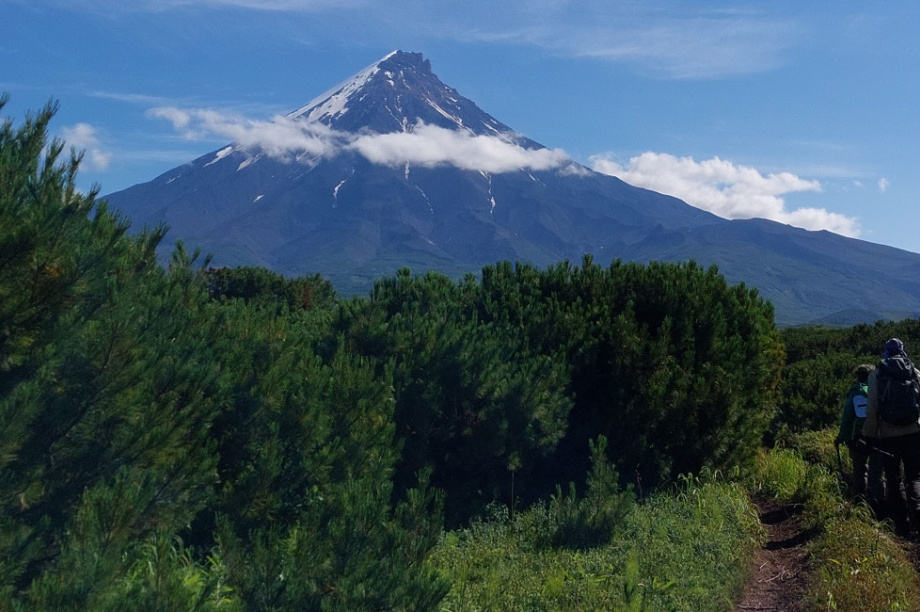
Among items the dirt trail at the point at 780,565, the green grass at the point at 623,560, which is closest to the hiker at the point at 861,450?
the dirt trail at the point at 780,565

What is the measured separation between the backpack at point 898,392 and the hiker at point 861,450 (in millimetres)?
230

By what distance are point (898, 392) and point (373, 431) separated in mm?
4270

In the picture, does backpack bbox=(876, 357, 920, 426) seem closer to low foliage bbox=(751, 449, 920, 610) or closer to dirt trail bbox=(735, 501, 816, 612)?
low foliage bbox=(751, 449, 920, 610)

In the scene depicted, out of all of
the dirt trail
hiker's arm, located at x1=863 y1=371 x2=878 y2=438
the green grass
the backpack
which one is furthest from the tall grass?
the backpack

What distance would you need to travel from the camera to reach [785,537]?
22.8ft

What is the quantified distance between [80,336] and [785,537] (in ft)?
19.8

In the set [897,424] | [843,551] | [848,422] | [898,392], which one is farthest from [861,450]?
[843,551]

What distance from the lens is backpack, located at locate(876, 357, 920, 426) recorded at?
20.8 ft

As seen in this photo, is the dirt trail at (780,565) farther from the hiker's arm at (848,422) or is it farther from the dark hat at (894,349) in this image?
the dark hat at (894,349)

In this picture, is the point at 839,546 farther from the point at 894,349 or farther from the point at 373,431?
the point at 373,431

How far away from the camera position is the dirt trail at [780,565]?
5.58 meters

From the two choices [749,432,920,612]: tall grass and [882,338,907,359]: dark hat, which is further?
[882,338,907,359]: dark hat

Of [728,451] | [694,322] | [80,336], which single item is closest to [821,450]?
[728,451]

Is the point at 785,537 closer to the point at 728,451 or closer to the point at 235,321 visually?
the point at 728,451
